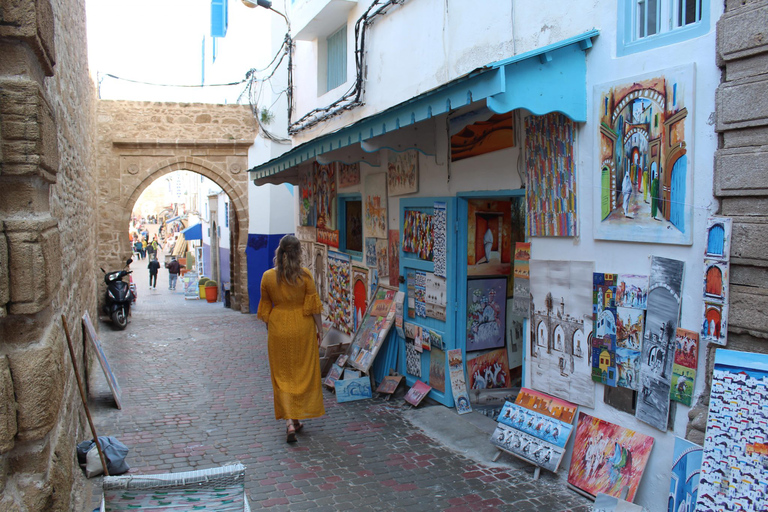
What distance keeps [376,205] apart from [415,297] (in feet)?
5.20

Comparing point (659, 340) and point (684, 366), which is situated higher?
point (659, 340)

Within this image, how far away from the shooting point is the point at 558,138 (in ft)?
15.6

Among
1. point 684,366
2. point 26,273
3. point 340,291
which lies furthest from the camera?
point 340,291

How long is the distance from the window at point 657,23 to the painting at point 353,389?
443cm

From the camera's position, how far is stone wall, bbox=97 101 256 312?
14898mm

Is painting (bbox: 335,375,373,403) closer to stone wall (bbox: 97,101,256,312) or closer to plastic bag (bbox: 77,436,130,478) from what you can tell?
plastic bag (bbox: 77,436,130,478)

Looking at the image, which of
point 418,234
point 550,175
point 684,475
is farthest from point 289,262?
point 684,475

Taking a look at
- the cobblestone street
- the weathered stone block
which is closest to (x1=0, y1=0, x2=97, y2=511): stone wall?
the weathered stone block

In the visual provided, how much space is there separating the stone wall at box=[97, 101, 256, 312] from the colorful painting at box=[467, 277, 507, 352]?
33.2ft

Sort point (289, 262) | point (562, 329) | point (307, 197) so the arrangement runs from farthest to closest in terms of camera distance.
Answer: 1. point (307, 197)
2. point (289, 262)
3. point (562, 329)

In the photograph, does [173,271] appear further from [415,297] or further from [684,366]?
[684,366]

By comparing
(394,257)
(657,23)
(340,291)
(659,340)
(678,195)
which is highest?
(657,23)

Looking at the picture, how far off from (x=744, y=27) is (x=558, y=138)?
1539 millimetres

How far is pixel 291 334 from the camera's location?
5.86 m
